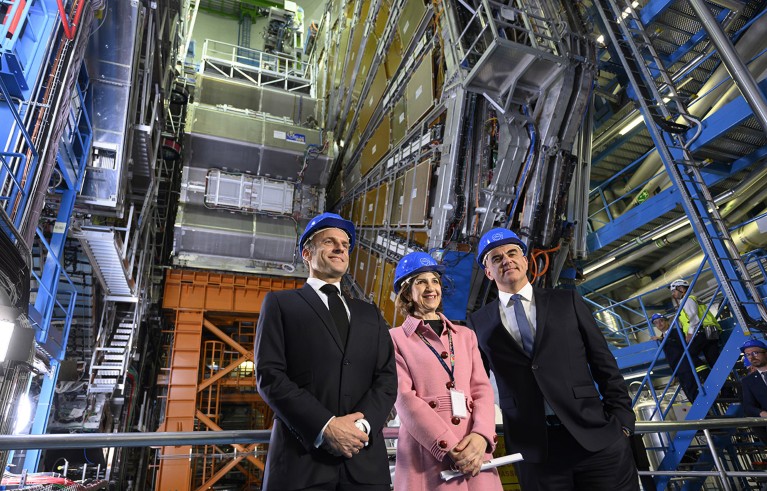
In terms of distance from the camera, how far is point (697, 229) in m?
5.32

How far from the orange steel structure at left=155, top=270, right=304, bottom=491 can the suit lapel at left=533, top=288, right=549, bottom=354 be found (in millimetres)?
9543

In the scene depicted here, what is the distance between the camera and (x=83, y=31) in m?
5.94

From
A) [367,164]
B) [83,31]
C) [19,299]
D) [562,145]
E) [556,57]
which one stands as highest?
[367,164]

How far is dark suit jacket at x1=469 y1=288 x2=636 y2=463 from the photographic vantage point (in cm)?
231

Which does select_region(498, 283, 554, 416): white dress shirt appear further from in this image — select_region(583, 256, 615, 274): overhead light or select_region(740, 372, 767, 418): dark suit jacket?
select_region(583, 256, 615, 274): overhead light

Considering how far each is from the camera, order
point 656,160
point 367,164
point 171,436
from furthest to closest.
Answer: point 367,164, point 656,160, point 171,436

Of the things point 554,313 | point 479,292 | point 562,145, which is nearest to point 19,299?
point 554,313

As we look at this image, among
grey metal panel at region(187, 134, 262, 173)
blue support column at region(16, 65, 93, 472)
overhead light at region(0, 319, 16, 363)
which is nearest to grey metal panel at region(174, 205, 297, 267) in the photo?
grey metal panel at region(187, 134, 262, 173)

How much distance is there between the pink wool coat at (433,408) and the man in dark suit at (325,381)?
172 mm

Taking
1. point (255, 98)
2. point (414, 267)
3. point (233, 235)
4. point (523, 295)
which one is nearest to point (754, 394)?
point (523, 295)

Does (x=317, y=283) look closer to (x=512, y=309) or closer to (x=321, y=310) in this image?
(x=321, y=310)

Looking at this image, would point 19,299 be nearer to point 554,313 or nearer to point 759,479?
point 554,313

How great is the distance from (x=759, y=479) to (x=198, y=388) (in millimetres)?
10613

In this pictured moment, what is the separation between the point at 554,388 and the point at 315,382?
3.79 ft
